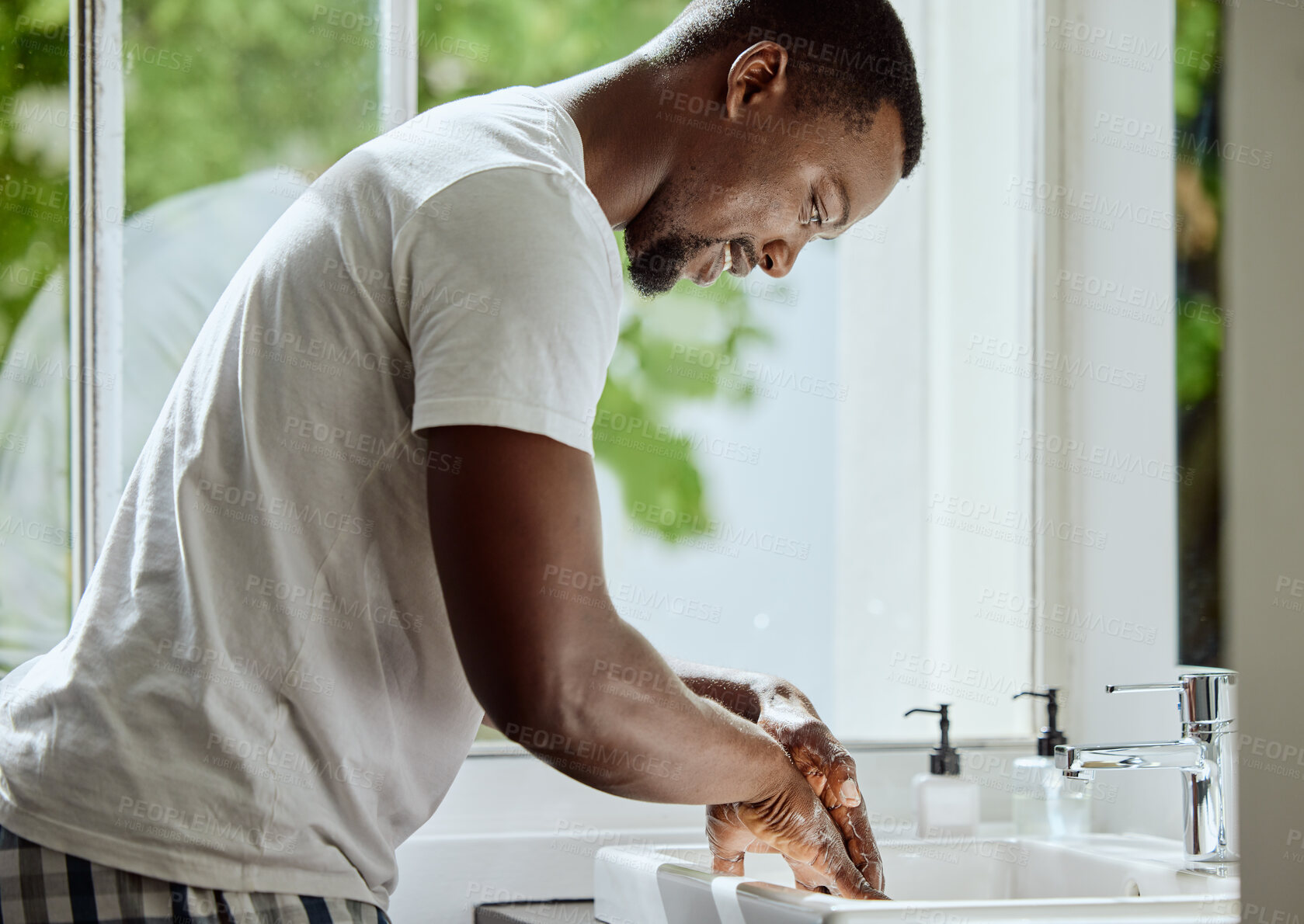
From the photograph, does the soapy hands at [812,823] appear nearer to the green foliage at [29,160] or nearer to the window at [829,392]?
the window at [829,392]

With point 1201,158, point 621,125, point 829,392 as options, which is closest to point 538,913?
point 621,125

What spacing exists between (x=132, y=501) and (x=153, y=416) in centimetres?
65

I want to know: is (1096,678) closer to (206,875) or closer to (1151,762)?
(1151,762)

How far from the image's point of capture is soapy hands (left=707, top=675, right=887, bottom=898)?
94cm

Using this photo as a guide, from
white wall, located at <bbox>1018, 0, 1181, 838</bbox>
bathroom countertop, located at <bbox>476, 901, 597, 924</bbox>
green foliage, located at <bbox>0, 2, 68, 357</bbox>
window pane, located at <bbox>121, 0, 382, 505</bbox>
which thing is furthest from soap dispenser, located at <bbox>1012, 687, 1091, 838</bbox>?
green foliage, located at <bbox>0, 2, 68, 357</bbox>

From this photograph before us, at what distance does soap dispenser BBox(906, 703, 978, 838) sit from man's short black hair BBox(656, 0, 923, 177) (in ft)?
2.45

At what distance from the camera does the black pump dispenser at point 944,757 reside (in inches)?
55.9

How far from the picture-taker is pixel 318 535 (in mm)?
708

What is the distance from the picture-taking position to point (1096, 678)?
5.25 ft

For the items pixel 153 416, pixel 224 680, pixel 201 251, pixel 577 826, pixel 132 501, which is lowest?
pixel 577 826

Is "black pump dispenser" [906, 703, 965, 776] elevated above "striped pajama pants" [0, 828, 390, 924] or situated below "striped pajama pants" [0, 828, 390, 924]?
below

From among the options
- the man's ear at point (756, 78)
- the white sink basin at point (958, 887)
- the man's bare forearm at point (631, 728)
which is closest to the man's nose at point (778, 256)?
the man's ear at point (756, 78)

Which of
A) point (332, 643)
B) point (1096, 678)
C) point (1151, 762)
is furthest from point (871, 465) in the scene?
point (332, 643)

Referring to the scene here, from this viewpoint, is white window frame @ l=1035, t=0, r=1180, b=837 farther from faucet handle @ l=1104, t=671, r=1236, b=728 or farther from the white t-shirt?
the white t-shirt
